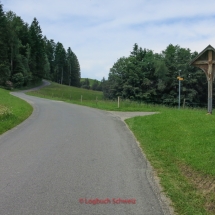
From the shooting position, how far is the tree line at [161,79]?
177ft

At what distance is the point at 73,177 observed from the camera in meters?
5.43

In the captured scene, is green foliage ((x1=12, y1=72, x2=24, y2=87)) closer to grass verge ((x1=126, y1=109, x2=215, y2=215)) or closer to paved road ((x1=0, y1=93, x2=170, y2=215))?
grass verge ((x1=126, y1=109, x2=215, y2=215))

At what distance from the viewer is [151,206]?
4.13m

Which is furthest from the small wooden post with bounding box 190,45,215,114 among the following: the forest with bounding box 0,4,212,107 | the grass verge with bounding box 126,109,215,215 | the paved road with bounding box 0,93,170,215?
the forest with bounding box 0,4,212,107

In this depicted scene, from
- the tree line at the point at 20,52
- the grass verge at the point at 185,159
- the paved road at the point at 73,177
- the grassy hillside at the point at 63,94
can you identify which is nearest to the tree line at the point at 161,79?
the grassy hillside at the point at 63,94

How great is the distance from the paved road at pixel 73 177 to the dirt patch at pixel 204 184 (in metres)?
0.75

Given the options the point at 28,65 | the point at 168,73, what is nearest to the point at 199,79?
the point at 168,73

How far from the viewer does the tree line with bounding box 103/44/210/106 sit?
54.1 meters

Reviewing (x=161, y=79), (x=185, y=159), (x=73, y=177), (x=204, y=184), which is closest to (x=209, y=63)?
(x=185, y=159)

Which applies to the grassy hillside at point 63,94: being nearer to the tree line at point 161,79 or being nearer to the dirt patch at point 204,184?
the tree line at point 161,79

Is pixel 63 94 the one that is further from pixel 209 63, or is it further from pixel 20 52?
pixel 209 63

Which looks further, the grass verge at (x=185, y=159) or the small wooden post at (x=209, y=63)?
the small wooden post at (x=209, y=63)

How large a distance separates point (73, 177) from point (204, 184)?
2.42 metres

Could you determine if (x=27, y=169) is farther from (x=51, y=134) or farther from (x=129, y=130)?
(x=129, y=130)
